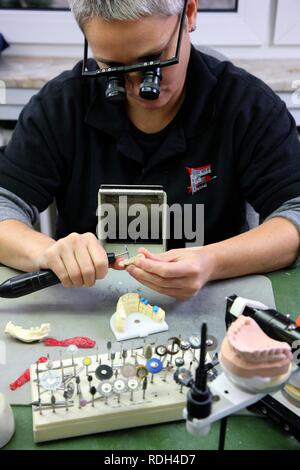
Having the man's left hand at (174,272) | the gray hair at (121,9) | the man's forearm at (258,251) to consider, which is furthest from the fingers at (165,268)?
the gray hair at (121,9)

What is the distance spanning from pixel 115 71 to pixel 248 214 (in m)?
0.74

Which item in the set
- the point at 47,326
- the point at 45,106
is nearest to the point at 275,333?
the point at 47,326

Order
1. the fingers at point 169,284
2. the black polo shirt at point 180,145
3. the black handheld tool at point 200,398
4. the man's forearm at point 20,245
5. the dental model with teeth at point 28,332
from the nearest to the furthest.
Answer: the black handheld tool at point 200,398 < the dental model with teeth at point 28,332 < the fingers at point 169,284 < the man's forearm at point 20,245 < the black polo shirt at point 180,145

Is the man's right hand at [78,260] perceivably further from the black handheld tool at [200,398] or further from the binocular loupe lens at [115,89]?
the black handheld tool at [200,398]

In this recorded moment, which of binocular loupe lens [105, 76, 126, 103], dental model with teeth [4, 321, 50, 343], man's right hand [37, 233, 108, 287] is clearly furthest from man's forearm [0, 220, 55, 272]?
binocular loupe lens [105, 76, 126, 103]

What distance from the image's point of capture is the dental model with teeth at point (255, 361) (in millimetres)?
679

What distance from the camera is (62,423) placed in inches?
32.3

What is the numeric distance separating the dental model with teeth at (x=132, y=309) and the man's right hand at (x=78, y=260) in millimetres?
85

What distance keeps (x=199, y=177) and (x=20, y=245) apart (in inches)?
23.0

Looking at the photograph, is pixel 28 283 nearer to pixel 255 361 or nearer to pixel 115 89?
pixel 115 89

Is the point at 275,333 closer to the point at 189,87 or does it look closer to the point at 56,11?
the point at 189,87

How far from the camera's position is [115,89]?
1145mm

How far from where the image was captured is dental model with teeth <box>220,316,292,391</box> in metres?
0.68

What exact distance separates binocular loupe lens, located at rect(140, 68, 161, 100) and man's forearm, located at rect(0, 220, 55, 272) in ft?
1.53
